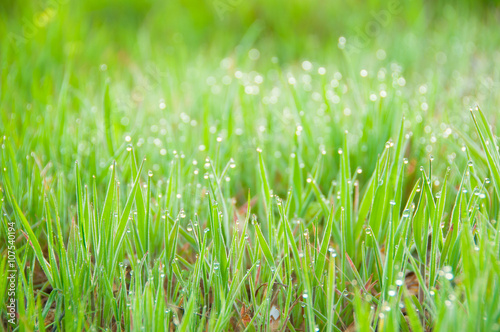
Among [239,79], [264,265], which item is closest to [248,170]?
[264,265]

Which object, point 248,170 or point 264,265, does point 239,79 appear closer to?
point 248,170

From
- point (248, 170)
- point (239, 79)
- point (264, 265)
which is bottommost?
point (264, 265)

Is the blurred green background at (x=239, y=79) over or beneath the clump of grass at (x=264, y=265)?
over

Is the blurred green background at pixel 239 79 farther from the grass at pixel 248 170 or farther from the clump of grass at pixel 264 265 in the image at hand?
the clump of grass at pixel 264 265

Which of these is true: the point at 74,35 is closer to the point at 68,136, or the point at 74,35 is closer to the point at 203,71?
the point at 203,71

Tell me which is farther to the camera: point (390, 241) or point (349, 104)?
point (349, 104)

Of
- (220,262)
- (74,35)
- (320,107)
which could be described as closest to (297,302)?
(220,262)

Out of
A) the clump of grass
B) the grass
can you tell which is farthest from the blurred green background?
the clump of grass

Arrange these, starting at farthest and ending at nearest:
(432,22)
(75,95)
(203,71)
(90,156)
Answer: (432,22), (203,71), (75,95), (90,156)

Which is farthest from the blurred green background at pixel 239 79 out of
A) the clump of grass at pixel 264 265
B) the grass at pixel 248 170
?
the clump of grass at pixel 264 265
